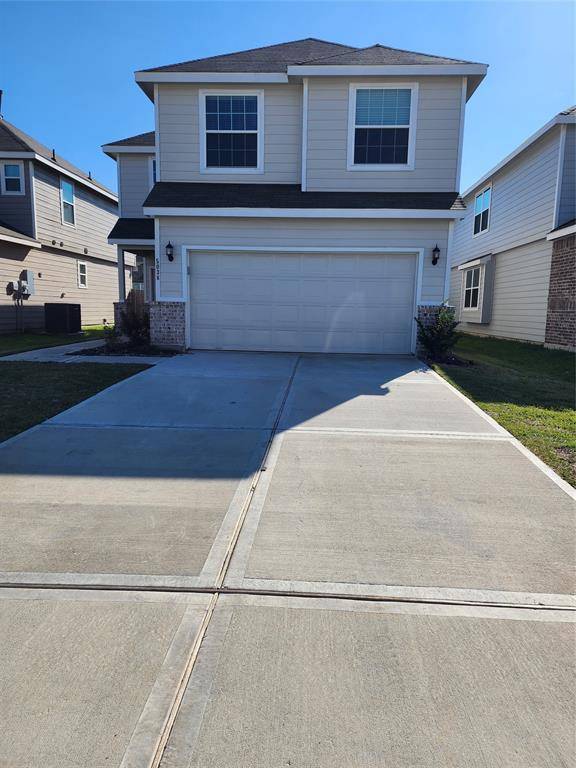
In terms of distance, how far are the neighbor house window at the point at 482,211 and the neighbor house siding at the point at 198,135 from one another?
33.6 ft

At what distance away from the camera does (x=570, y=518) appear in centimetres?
349

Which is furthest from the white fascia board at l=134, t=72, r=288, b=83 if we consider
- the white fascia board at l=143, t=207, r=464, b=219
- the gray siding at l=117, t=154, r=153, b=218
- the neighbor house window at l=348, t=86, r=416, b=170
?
the gray siding at l=117, t=154, r=153, b=218

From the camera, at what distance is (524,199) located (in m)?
15.6

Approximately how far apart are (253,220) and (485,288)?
1097 cm

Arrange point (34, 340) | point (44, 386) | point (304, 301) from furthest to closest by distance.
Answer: point (34, 340)
point (304, 301)
point (44, 386)

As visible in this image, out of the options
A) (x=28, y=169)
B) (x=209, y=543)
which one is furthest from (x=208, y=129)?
(x=209, y=543)

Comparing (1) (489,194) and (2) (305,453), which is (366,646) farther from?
(1) (489,194)

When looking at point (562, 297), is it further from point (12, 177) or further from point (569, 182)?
point (12, 177)

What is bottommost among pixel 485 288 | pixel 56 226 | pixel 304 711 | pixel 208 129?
pixel 304 711

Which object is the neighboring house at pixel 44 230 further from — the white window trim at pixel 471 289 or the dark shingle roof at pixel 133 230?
the white window trim at pixel 471 289

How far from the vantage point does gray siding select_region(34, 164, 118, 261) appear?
17516mm

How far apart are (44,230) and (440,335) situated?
567 inches

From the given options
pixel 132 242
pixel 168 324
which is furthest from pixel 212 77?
pixel 168 324

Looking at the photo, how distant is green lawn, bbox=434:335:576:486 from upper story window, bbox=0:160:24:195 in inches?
598
